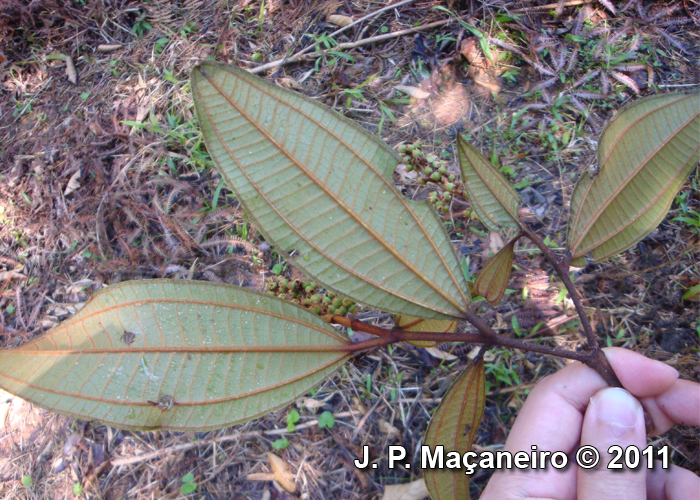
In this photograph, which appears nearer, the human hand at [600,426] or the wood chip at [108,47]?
the human hand at [600,426]

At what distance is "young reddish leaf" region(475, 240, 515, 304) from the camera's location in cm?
112

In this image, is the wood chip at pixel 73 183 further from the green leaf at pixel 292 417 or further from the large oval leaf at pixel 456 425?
the large oval leaf at pixel 456 425

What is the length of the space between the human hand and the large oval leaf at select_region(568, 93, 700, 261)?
436 millimetres

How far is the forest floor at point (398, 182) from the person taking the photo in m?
1.89

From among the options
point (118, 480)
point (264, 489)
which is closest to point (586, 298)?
point (264, 489)

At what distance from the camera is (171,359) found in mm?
825

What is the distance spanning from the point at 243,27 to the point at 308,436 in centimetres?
259

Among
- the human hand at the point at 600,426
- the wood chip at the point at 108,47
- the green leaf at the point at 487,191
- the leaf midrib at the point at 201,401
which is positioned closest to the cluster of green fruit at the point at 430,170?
the green leaf at the point at 487,191

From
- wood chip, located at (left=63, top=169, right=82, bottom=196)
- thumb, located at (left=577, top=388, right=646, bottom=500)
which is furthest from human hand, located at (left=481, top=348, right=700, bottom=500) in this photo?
wood chip, located at (left=63, top=169, right=82, bottom=196)

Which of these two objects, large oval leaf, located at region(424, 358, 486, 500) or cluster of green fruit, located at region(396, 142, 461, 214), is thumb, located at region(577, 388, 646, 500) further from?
cluster of green fruit, located at region(396, 142, 461, 214)

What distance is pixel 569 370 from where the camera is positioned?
4.59 ft

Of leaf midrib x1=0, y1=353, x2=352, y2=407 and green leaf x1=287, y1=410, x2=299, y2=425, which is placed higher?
leaf midrib x1=0, y1=353, x2=352, y2=407

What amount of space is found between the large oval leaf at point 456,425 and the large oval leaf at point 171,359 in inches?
14.3

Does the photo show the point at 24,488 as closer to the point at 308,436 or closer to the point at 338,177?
the point at 308,436
